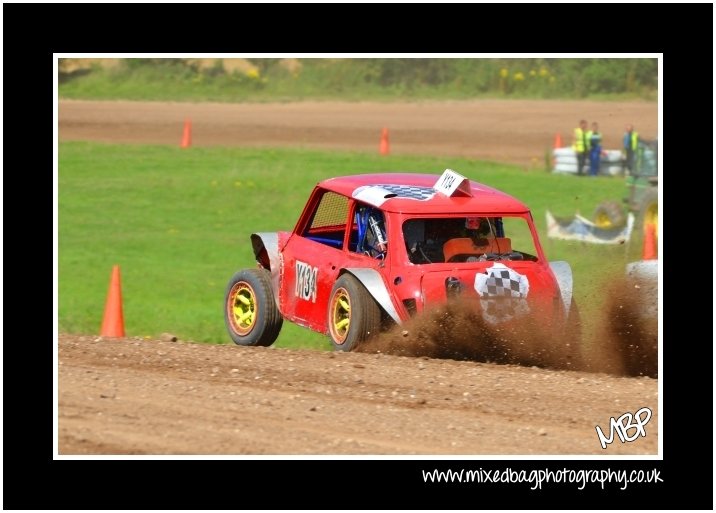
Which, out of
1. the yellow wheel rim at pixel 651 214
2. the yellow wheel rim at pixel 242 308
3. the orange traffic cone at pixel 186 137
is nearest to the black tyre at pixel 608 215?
the yellow wheel rim at pixel 651 214

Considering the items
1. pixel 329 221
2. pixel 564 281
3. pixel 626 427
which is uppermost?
pixel 329 221

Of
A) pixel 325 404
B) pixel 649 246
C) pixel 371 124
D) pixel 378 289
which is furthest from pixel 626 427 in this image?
pixel 371 124

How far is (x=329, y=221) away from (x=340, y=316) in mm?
1629

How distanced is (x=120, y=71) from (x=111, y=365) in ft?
102

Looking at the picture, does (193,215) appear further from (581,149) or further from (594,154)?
(594,154)

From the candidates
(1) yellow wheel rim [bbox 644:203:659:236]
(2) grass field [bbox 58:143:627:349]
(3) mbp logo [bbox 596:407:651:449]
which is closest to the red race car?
(2) grass field [bbox 58:143:627:349]

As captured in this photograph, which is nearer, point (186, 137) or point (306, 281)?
point (306, 281)

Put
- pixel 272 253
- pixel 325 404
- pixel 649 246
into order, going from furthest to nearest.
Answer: pixel 649 246 < pixel 272 253 < pixel 325 404

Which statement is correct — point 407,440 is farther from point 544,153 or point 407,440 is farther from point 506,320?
point 544,153

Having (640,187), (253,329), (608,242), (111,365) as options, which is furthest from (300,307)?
(640,187)

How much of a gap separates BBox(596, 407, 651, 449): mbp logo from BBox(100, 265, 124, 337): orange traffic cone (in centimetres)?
695

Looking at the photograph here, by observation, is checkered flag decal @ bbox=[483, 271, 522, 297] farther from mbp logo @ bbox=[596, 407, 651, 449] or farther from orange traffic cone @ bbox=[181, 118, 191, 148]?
orange traffic cone @ bbox=[181, 118, 191, 148]

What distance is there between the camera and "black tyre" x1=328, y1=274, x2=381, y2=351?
1097 cm

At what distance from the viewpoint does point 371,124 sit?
120ft
